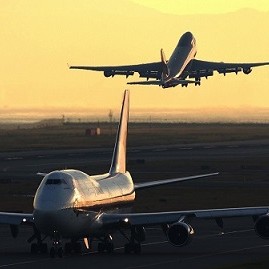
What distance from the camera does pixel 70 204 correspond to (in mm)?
47781

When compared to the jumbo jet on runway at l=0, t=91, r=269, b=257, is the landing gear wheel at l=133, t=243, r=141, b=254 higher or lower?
lower

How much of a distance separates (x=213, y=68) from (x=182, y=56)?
650cm

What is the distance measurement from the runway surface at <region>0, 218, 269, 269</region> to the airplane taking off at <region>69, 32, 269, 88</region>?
74.1 metres

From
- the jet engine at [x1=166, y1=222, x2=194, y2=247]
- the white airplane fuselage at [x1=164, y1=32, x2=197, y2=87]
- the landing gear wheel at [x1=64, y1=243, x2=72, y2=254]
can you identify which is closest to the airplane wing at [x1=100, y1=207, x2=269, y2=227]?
the jet engine at [x1=166, y1=222, x2=194, y2=247]

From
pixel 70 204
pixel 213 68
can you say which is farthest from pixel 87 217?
pixel 213 68

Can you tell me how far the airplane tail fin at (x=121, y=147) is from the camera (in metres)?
58.4

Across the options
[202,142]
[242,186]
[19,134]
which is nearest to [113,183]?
[242,186]

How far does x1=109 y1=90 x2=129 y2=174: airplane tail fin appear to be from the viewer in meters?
58.4

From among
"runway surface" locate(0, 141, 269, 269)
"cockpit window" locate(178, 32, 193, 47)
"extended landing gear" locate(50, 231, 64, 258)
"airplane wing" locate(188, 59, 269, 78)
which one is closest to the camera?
"runway surface" locate(0, 141, 269, 269)

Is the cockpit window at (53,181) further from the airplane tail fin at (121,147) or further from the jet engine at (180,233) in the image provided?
the airplane tail fin at (121,147)

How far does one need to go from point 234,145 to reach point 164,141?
15.3 meters

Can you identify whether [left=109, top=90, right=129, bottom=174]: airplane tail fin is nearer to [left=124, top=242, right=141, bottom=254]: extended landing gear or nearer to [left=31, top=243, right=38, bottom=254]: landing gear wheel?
[left=124, top=242, right=141, bottom=254]: extended landing gear

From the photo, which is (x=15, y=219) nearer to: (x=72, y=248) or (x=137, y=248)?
(x=72, y=248)

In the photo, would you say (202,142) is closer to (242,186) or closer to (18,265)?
(242,186)
